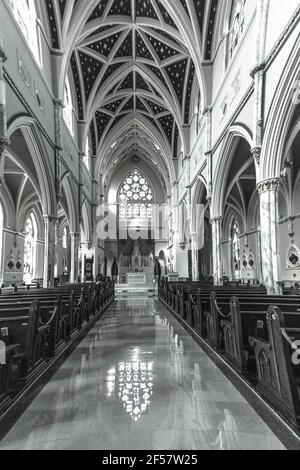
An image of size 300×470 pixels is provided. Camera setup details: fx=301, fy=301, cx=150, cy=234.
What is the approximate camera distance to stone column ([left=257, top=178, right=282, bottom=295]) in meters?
7.80

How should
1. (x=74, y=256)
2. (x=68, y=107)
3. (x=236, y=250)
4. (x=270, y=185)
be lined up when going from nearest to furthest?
(x=270, y=185) < (x=68, y=107) < (x=74, y=256) < (x=236, y=250)

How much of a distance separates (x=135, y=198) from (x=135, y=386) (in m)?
32.0

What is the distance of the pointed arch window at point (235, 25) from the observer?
34.6ft

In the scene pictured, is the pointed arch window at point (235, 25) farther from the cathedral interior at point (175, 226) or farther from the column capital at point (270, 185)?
the column capital at point (270, 185)

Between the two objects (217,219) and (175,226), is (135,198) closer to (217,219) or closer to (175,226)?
(175,226)

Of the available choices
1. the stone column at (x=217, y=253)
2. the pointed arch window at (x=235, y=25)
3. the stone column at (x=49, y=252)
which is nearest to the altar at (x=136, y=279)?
the stone column at (x=49, y=252)

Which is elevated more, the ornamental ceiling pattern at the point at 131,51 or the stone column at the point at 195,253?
the ornamental ceiling pattern at the point at 131,51

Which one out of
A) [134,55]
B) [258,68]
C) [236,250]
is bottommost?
[236,250]

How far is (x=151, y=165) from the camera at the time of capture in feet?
114

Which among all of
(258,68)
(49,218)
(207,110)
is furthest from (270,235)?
(49,218)

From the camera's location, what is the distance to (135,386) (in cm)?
382

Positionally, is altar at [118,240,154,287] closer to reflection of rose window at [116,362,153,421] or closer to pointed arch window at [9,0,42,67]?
pointed arch window at [9,0,42,67]

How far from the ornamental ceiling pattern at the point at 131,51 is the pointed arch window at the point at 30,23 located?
122 cm

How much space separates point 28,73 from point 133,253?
24.4 meters
